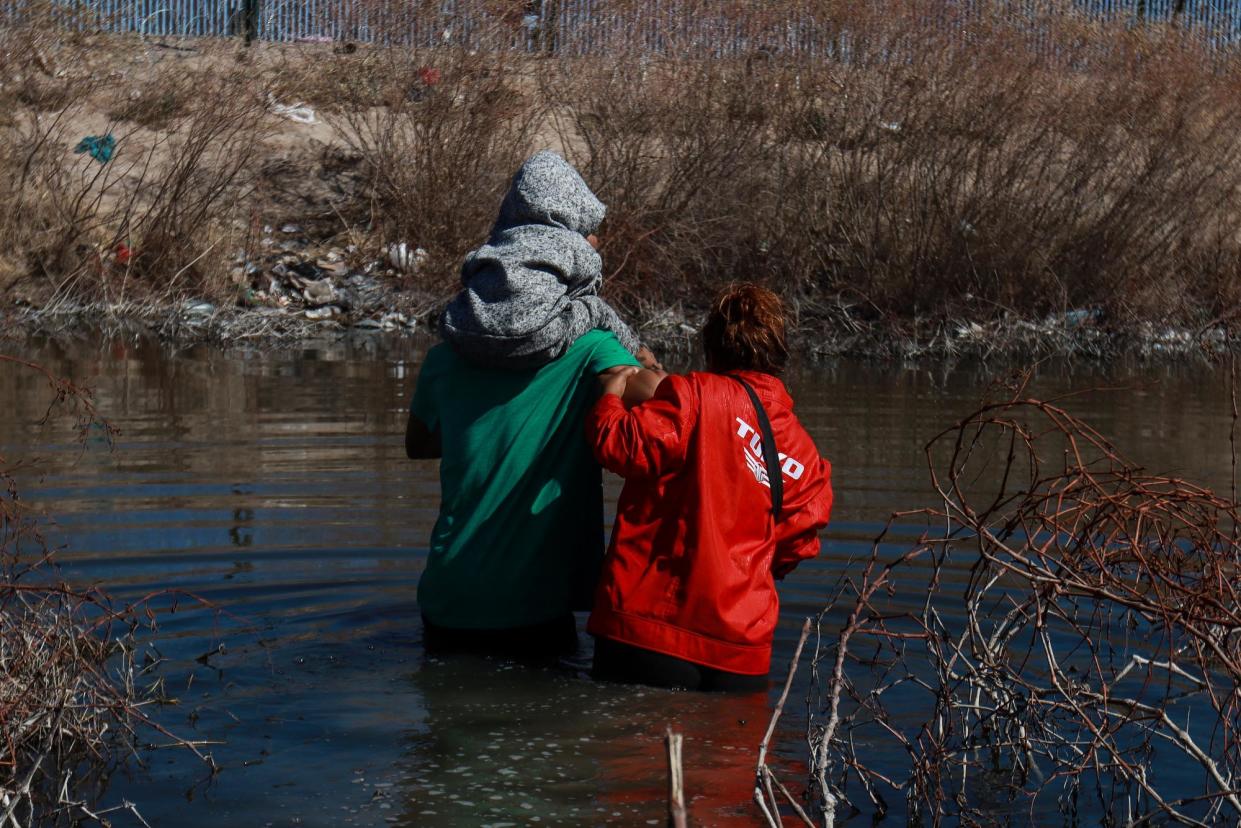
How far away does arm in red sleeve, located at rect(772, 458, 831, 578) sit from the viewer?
527cm

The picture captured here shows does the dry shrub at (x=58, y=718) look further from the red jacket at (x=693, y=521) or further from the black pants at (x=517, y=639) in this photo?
the red jacket at (x=693, y=521)

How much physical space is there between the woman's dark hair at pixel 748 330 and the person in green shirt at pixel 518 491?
327 millimetres

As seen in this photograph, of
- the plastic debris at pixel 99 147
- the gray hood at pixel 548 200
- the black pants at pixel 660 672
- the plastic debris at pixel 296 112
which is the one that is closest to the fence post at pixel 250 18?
the plastic debris at pixel 296 112

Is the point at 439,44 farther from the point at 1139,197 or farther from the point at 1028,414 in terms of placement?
the point at 1028,414

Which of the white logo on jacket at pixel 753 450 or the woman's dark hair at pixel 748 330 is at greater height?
the woman's dark hair at pixel 748 330

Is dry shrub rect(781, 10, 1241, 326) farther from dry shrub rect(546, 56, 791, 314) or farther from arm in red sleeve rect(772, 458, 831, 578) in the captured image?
arm in red sleeve rect(772, 458, 831, 578)

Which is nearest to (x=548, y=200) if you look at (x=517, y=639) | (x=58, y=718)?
(x=517, y=639)

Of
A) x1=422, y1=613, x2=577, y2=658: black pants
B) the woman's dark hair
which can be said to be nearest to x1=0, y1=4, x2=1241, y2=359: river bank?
x1=422, y1=613, x2=577, y2=658: black pants

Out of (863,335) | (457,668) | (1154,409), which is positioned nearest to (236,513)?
(457,668)

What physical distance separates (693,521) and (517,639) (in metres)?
0.89

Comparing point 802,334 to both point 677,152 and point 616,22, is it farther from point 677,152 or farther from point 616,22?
point 616,22

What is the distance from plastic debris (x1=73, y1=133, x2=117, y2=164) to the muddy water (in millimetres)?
6343

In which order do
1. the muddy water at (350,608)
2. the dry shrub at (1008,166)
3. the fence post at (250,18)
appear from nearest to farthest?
the muddy water at (350,608) < the dry shrub at (1008,166) < the fence post at (250,18)

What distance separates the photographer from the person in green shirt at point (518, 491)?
17.7 feet
